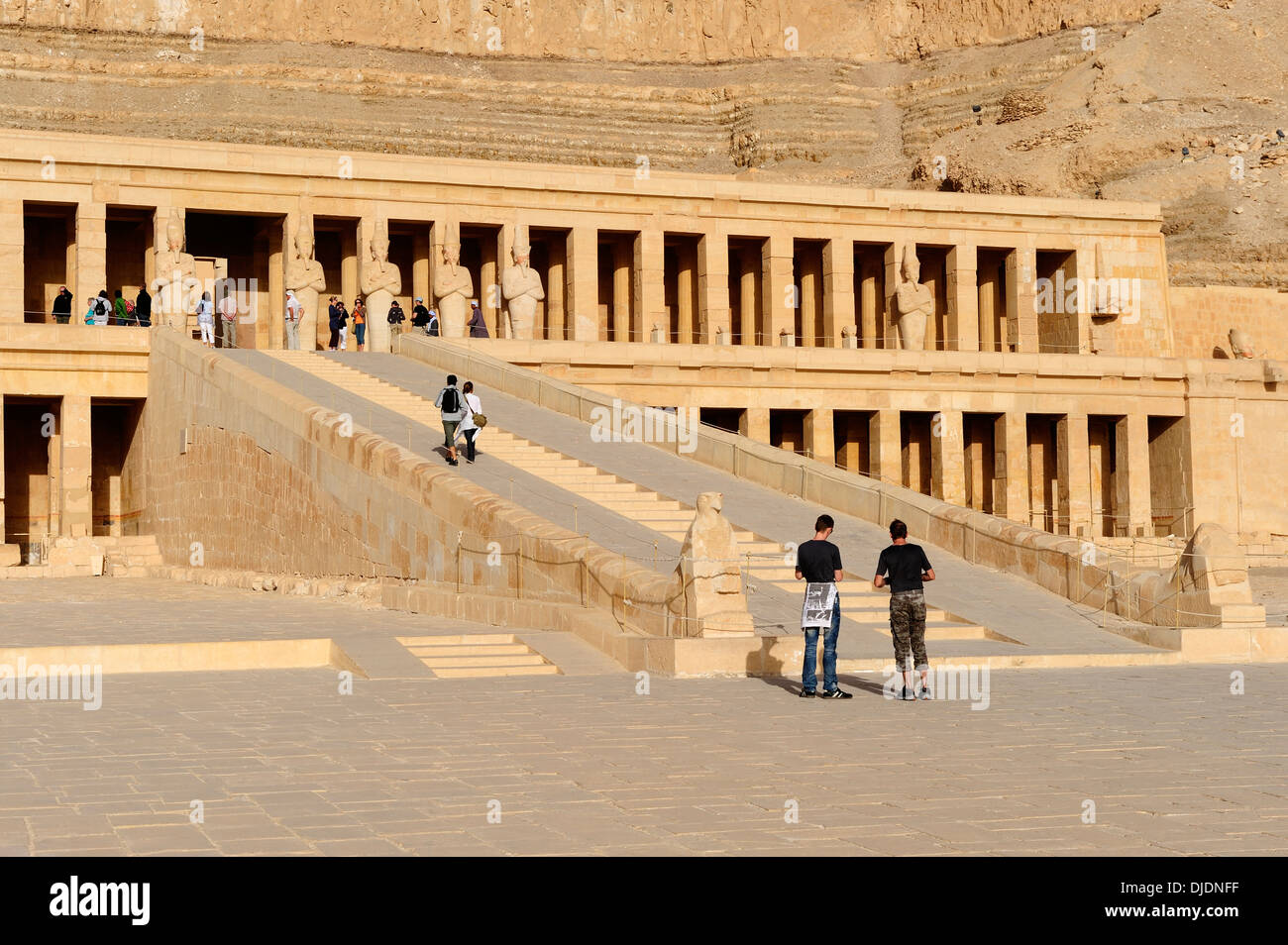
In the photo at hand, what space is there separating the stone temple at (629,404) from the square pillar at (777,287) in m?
0.09

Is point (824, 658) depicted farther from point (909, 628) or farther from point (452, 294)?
point (452, 294)

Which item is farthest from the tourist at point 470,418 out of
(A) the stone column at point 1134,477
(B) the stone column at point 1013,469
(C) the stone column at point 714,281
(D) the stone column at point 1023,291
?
(D) the stone column at point 1023,291

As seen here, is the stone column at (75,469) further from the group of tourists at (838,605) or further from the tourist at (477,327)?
the group of tourists at (838,605)

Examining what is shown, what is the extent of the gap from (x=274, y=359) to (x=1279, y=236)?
87.9 ft

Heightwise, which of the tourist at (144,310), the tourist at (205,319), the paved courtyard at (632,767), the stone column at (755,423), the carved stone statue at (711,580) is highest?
the tourist at (144,310)

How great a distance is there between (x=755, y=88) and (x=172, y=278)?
34.8 meters

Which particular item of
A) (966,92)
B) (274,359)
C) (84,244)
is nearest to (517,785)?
(274,359)

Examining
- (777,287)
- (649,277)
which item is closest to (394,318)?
(649,277)

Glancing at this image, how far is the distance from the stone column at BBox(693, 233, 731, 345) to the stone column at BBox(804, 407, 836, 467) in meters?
3.60

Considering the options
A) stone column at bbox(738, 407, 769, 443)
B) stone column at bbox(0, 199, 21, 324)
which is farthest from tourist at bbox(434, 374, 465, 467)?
stone column at bbox(0, 199, 21, 324)

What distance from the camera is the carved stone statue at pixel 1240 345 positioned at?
119 feet

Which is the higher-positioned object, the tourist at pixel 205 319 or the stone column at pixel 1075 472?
the tourist at pixel 205 319

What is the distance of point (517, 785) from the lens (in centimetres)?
766
